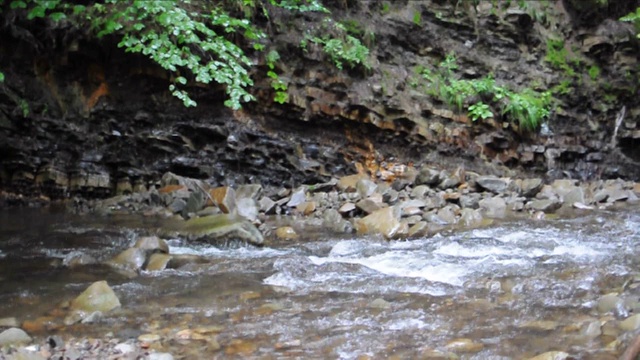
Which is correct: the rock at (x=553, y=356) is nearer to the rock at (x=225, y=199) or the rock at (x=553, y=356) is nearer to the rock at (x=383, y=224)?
the rock at (x=383, y=224)

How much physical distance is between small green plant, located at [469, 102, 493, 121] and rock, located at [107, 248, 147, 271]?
29.9 feet

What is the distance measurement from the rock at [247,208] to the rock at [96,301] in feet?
13.9

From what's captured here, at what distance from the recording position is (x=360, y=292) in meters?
4.62

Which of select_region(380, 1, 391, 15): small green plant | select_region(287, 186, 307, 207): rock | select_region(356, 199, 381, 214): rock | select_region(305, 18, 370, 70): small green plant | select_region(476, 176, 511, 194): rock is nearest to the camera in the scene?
select_region(356, 199, 381, 214): rock

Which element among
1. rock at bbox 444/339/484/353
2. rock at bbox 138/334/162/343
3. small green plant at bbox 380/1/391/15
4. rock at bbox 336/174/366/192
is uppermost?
small green plant at bbox 380/1/391/15

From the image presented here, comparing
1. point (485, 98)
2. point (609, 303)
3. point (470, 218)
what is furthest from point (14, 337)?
point (485, 98)

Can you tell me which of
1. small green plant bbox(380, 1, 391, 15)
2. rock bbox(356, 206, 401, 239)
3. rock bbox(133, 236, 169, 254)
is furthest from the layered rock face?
rock bbox(133, 236, 169, 254)

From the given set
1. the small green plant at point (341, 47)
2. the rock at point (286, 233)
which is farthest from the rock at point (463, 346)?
the small green plant at point (341, 47)

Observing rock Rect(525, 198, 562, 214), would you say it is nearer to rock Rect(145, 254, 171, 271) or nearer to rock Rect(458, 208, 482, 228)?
rock Rect(458, 208, 482, 228)

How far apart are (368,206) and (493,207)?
2.22m

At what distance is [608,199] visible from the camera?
1052 cm

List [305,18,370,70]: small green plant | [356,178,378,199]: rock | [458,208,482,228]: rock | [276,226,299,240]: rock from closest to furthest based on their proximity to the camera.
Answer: [276,226,299,240]: rock < [458,208,482,228]: rock < [356,178,378,199]: rock < [305,18,370,70]: small green plant

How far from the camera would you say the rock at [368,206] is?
8.88m

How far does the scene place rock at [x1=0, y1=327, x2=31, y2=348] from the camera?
3320 mm
